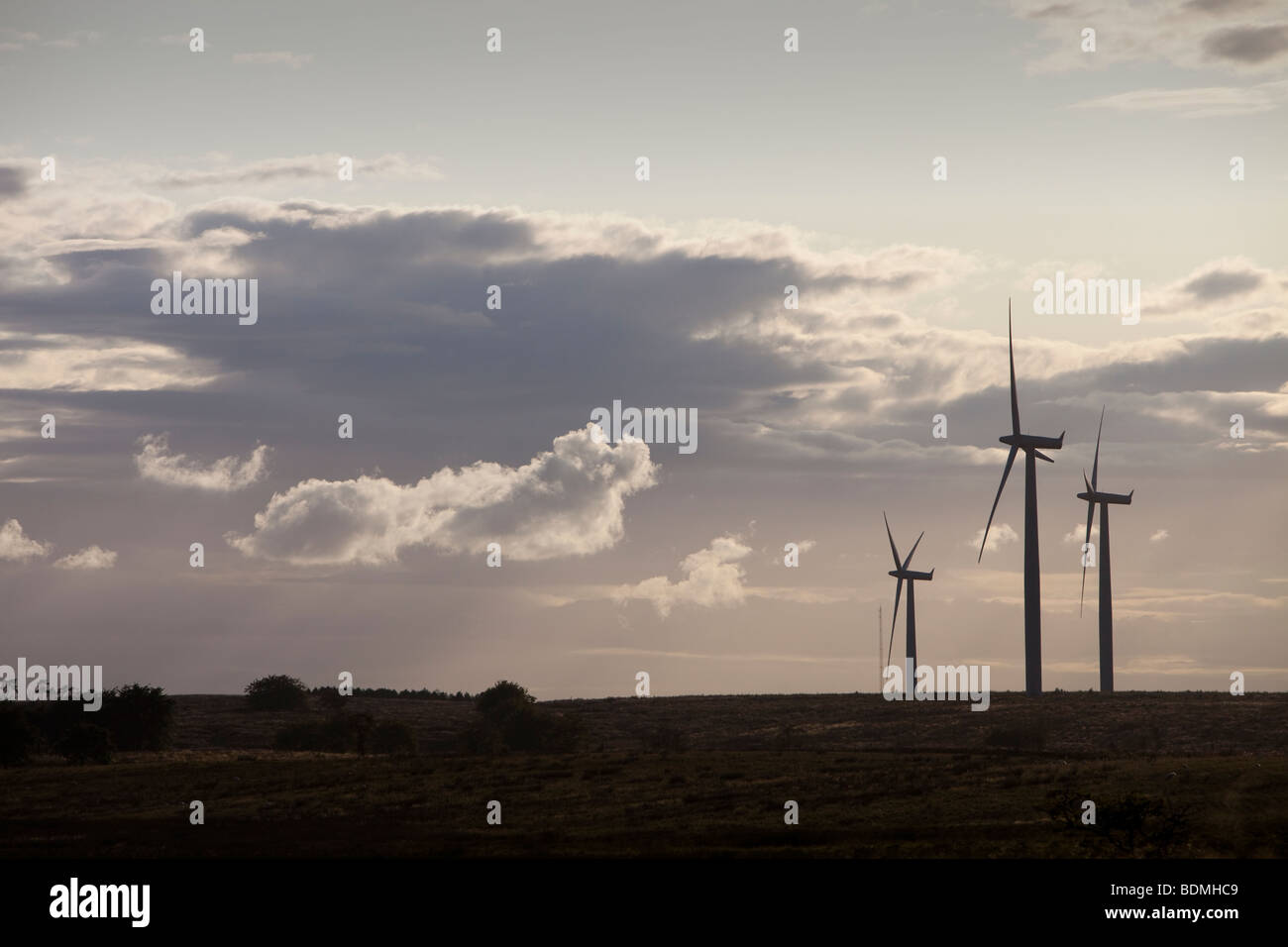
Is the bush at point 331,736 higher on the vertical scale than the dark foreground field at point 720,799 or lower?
lower

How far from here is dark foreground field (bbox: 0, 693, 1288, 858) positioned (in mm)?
51156

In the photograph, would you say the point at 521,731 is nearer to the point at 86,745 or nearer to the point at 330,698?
the point at 86,745

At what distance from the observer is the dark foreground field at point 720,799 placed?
51.2 metres

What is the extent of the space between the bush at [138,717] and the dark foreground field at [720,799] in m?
7.32

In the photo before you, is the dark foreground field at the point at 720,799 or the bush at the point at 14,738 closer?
the dark foreground field at the point at 720,799

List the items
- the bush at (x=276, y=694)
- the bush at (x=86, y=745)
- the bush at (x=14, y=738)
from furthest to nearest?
the bush at (x=276, y=694)
the bush at (x=86, y=745)
the bush at (x=14, y=738)

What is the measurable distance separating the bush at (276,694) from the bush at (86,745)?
39.8m

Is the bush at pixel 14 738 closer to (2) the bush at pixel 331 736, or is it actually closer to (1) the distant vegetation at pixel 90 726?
(1) the distant vegetation at pixel 90 726

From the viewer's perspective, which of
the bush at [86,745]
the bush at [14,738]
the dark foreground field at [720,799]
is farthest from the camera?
the bush at [86,745]

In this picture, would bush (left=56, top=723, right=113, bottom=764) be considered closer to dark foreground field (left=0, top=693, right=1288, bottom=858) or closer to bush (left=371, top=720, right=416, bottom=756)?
dark foreground field (left=0, top=693, right=1288, bottom=858)

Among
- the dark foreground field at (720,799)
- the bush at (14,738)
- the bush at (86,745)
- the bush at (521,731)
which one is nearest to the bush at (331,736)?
the dark foreground field at (720,799)
